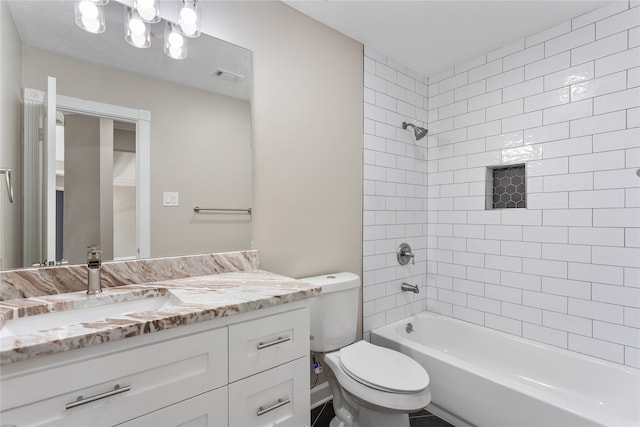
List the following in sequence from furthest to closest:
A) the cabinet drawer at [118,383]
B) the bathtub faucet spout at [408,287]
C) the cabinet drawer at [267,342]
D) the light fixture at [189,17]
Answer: the bathtub faucet spout at [408,287], the light fixture at [189,17], the cabinet drawer at [267,342], the cabinet drawer at [118,383]

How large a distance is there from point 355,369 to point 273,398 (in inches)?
19.5

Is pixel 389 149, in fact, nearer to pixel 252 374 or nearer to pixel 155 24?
pixel 155 24

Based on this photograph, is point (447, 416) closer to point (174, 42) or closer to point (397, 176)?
point (397, 176)

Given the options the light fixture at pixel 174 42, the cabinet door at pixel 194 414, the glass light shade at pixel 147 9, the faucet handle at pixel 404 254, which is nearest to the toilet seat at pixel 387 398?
the cabinet door at pixel 194 414

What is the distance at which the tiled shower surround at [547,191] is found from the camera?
166cm

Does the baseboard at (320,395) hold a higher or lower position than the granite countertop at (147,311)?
lower

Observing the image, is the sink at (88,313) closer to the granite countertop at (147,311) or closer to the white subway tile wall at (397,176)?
the granite countertop at (147,311)

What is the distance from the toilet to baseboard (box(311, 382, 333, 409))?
0.26 m

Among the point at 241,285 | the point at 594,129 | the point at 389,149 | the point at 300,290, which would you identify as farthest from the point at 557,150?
the point at 241,285

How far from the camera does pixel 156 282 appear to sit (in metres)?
1.29

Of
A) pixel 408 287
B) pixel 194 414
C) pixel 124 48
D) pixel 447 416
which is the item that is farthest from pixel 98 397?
pixel 408 287

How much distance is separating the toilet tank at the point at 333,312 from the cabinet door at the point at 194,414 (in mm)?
724

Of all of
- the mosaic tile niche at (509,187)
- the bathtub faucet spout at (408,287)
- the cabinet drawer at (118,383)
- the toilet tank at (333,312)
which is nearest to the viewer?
the cabinet drawer at (118,383)

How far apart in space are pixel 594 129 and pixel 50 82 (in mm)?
2661
